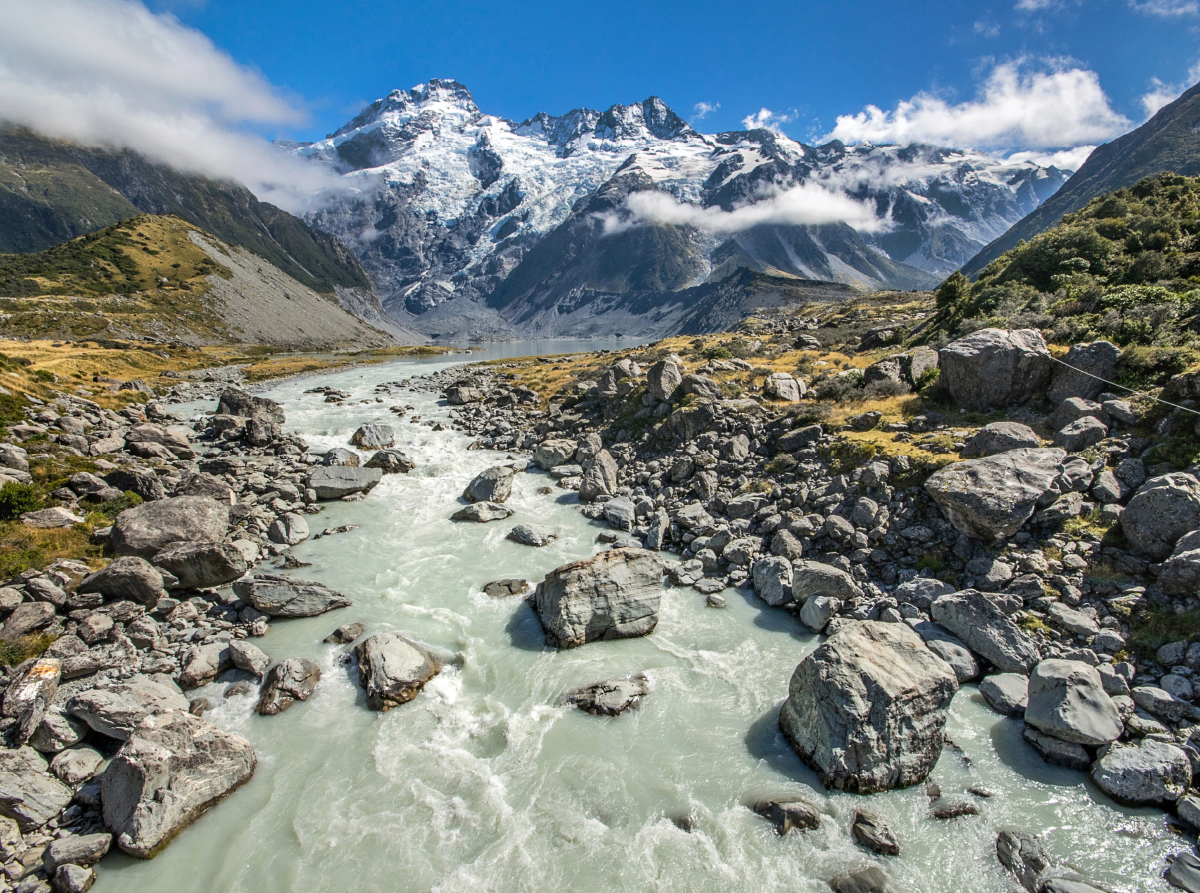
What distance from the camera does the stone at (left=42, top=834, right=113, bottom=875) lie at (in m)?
8.76

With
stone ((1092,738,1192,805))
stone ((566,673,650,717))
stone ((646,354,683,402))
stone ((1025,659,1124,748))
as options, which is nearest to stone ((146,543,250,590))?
stone ((566,673,650,717))

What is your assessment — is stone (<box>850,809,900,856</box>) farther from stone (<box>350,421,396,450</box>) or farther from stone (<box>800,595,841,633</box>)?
stone (<box>350,421,396,450</box>)

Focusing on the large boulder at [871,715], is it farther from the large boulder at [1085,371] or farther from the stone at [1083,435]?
the large boulder at [1085,371]

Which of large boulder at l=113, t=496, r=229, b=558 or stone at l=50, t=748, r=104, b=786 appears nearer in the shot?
stone at l=50, t=748, r=104, b=786

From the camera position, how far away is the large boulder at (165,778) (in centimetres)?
935

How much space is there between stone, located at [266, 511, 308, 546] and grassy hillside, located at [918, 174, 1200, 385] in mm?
34379

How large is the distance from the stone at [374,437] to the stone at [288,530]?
13105 mm

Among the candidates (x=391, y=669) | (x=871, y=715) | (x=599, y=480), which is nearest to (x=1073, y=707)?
(x=871, y=715)

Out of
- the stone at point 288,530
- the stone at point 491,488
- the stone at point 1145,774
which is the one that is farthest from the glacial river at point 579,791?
the stone at point 491,488

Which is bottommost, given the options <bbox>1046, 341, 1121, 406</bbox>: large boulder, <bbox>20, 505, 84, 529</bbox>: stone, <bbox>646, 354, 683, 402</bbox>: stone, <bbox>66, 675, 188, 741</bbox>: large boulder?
<bbox>66, 675, 188, 741</bbox>: large boulder

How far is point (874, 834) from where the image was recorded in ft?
30.2

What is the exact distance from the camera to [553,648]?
15.0m

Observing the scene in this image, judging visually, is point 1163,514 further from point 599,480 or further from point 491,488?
point 491,488

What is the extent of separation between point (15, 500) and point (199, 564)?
8.26 meters
